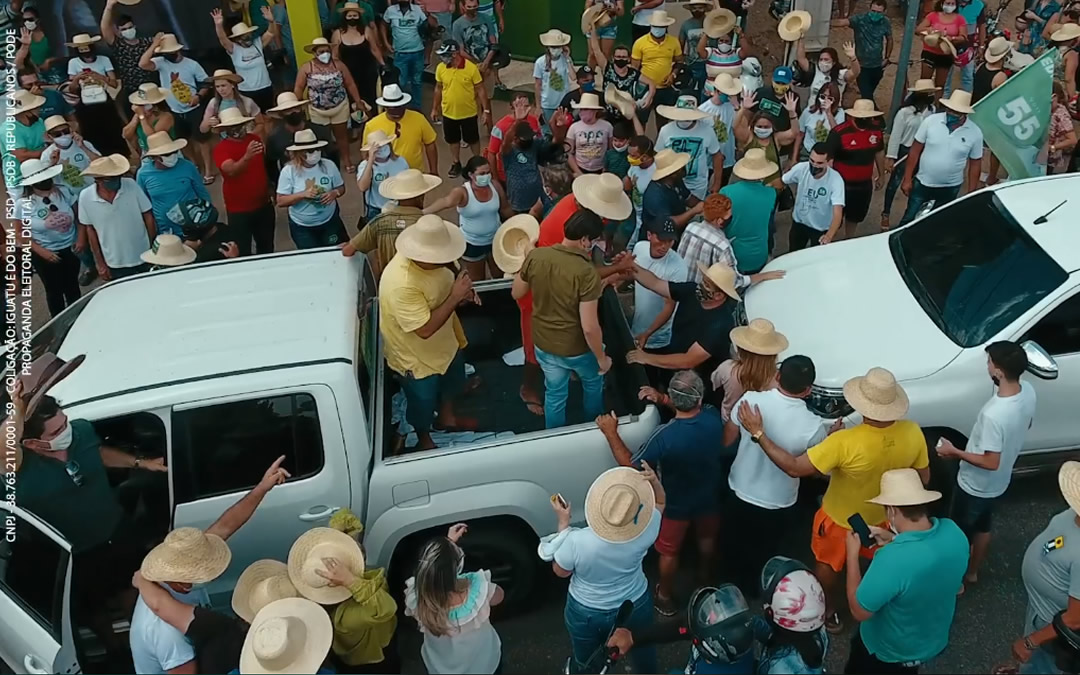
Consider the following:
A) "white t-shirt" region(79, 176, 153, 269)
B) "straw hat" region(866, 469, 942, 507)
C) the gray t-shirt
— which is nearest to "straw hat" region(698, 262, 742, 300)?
"straw hat" region(866, 469, 942, 507)

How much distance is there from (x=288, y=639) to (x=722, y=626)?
159 cm

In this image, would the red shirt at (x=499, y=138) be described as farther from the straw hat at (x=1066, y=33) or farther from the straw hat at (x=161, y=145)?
the straw hat at (x=1066, y=33)

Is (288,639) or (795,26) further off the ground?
(795,26)

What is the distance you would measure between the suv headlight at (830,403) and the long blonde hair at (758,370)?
0.44 meters

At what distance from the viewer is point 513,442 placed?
169 inches

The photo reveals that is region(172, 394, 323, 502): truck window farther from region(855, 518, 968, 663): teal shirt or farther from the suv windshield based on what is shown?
the suv windshield

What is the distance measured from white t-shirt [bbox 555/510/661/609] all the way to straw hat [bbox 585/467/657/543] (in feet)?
0.13

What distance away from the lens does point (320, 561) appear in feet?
11.5

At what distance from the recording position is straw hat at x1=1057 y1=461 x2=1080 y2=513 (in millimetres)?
3537

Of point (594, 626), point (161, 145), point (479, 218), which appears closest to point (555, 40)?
point (479, 218)

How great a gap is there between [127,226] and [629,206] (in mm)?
3738

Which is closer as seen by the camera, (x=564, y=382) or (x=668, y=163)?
(x=564, y=382)

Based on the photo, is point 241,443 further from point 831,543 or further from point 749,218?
point 749,218

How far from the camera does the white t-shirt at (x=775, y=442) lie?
416 cm
